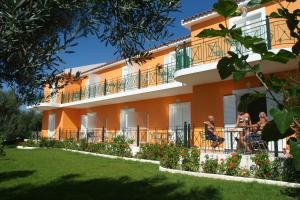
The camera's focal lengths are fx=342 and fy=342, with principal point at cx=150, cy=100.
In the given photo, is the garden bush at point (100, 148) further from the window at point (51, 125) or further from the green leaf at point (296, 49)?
the green leaf at point (296, 49)

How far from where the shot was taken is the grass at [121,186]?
7.84 m

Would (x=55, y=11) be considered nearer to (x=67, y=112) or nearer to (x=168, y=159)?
(x=168, y=159)

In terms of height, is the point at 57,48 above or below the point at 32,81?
above

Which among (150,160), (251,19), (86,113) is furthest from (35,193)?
(86,113)

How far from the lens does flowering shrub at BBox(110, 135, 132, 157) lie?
17047 mm

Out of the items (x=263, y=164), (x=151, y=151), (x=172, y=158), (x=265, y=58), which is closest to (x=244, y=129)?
(x=263, y=164)

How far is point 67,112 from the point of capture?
2938 cm

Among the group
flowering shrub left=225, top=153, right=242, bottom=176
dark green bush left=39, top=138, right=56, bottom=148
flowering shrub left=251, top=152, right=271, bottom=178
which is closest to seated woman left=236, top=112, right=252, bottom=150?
flowering shrub left=225, top=153, right=242, bottom=176

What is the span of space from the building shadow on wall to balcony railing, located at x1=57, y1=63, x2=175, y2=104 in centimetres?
823

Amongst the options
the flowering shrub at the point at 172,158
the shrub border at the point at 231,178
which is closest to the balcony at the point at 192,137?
the shrub border at the point at 231,178

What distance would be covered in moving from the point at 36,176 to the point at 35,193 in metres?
3.13

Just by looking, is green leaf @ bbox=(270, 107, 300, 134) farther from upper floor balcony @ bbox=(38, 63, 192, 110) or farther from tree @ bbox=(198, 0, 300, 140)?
upper floor balcony @ bbox=(38, 63, 192, 110)

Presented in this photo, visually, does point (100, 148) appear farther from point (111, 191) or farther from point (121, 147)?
point (111, 191)

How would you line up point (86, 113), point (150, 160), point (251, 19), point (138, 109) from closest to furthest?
point (251, 19) < point (150, 160) < point (138, 109) < point (86, 113)
